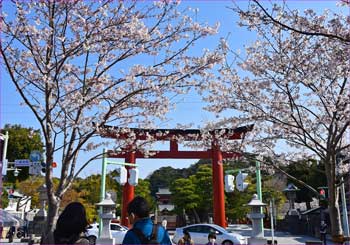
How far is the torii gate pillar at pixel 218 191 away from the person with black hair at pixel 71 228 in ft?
46.1

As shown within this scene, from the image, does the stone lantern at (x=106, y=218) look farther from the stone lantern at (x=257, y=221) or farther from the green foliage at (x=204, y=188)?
the green foliage at (x=204, y=188)

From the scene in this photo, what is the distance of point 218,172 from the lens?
1775 centimetres

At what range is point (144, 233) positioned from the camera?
2.99 metres

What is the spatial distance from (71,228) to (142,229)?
61 centimetres

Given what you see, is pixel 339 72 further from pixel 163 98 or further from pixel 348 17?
pixel 163 98

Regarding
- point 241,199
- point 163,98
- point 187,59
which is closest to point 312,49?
point 187,59

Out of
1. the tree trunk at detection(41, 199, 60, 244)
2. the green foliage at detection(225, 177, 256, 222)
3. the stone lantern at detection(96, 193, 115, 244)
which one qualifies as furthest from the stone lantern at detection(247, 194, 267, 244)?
the green foliage at detection(225, 177, 256, 222)

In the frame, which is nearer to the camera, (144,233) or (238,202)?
(144,233)

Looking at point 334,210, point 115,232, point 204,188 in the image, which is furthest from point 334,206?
point 204,188

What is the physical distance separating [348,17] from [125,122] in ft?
17.4

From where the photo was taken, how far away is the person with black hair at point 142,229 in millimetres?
2963

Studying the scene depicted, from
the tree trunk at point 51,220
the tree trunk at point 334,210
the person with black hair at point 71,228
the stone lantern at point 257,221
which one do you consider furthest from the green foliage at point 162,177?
the person with black hair at point 71,228

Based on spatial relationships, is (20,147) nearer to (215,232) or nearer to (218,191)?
(218,191)

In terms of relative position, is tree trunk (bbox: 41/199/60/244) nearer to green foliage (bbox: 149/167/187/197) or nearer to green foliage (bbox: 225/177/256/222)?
green foliage (bbox: 225/177/256/222)
